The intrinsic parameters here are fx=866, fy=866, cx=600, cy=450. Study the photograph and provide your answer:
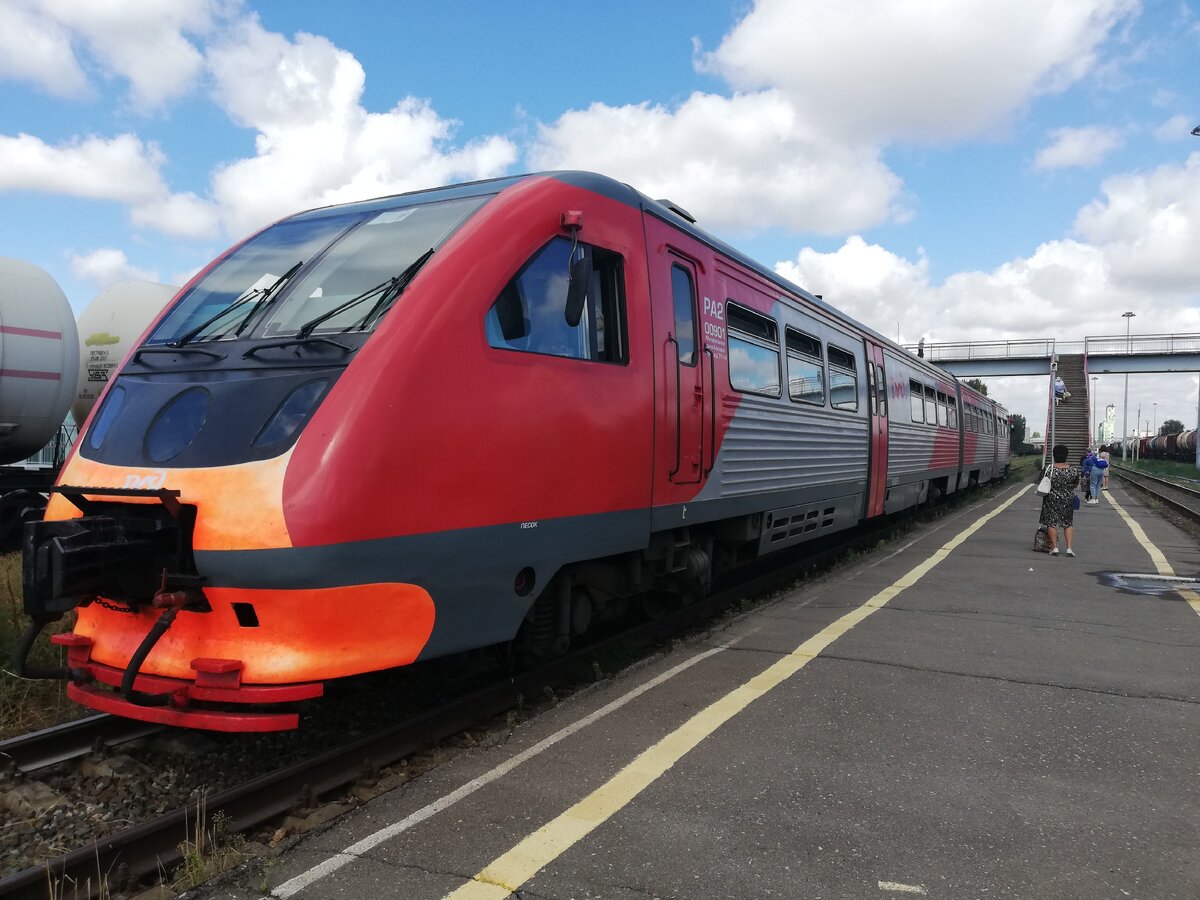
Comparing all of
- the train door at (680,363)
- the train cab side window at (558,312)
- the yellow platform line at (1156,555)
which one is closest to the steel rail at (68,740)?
the train cab side window at (558,312)

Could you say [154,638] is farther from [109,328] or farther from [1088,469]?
[1088,469]

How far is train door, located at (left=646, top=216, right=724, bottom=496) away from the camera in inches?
218

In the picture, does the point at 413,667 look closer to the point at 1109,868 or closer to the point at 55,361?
the point at 1109,868

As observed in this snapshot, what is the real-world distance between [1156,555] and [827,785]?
34.6 feet

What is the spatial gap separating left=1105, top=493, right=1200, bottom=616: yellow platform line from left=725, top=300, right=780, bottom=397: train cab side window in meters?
4.33

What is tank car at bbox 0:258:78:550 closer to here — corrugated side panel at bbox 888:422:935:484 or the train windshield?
the train windshield

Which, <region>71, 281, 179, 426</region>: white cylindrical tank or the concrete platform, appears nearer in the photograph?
the concrete platform

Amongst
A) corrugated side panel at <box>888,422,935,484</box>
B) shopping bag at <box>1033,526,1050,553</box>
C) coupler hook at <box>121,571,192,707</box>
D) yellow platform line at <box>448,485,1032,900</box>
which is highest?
corrugated side panel at <box>888,422,935,484</box>

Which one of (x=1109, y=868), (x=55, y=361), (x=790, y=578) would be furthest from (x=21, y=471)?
(x=1109, y=868)

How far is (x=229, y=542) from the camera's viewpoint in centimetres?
353

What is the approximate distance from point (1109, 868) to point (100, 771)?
430 cm

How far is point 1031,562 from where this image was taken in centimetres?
1085

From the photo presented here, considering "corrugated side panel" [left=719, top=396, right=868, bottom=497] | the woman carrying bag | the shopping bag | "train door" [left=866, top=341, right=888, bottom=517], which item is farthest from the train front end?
the shopping bag

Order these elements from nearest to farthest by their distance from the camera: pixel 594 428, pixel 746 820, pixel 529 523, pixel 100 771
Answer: pixel 746 820 → pixel 100 771 → pixel 529 523 → pixel 594 428
